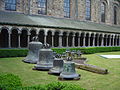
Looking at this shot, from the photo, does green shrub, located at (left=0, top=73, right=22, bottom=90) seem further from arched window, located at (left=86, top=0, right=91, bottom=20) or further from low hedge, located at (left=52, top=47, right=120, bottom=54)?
arched window, located at (left=86, top=0, right=91, bottom=20)

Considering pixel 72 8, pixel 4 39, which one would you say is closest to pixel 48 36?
pixel 4 39

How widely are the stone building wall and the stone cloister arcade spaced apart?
347 cm

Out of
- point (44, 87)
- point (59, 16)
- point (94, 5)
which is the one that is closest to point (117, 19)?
point (94, 5)

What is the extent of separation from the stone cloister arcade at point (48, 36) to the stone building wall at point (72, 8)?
11.4ft

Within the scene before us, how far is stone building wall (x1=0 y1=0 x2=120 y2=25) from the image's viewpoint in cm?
2310

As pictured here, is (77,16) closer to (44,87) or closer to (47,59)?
(47,59)

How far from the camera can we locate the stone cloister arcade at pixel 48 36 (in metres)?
19.5

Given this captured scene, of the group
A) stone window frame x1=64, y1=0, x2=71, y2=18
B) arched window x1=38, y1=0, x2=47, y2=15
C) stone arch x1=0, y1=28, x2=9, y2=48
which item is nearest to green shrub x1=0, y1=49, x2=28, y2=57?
stone arch x1=0, y1=28, x2=9, y2=48

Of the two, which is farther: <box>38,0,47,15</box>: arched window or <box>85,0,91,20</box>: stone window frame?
<box>85,0,91,20</box>: stone window frame

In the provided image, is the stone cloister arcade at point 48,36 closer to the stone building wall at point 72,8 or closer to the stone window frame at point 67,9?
the stone building wall at point 72,8

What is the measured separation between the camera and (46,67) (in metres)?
10.5

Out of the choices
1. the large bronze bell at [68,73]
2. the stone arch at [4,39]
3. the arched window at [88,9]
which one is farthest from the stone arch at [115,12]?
the large bronze bell at [68,73]

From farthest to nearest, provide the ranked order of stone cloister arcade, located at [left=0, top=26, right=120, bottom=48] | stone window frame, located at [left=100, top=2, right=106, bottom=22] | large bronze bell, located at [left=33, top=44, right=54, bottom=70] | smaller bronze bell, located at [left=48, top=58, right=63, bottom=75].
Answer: stone window frame, located at [left=100, top=2, right=106, bottom=22]
stone cloister arcade, located at [left=0, top=26, right=120, bottom=48]
large bronze bell, located at [left=33, top=44, right=54, bottom=70]
smaller bronze bell, located at [left=48, top=58, right=63, bottom=75]

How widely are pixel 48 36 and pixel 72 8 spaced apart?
779 cm
